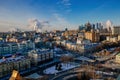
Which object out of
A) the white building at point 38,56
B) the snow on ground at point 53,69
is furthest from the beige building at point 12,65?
the snow on ground at point 53,69

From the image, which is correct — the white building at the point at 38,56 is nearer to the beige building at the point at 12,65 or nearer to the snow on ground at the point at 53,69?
the beige building at the point at 12,65

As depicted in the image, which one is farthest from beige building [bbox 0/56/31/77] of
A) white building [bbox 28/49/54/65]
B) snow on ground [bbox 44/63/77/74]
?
snow on ground [bbox 44/63/77/74]

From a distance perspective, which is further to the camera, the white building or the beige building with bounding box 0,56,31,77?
the white building

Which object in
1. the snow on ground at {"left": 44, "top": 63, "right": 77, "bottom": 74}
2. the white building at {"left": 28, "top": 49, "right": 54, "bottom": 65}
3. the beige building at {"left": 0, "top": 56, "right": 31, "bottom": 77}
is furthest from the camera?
the white building at {"left": 28, "top": 49, "right": 54, "bottom": 65}

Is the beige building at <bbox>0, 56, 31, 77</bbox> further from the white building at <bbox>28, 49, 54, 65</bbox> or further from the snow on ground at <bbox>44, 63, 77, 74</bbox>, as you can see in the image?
the snow on ground at <bbox>44, 63, 77, 74</bbox>

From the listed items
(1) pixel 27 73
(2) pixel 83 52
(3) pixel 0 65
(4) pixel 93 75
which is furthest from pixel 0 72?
(2) pixel 83 52

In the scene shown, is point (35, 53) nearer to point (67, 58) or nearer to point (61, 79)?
point (67, 58)

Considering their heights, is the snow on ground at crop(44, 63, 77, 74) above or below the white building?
below

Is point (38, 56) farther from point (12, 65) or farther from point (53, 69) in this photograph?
point (12, 65)
